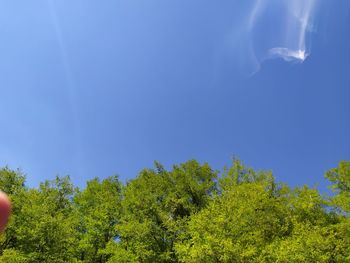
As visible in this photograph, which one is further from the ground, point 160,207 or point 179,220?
point 160,207

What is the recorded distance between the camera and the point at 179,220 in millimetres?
49469

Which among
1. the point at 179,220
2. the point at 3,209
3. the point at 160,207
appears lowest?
the point at 3,209

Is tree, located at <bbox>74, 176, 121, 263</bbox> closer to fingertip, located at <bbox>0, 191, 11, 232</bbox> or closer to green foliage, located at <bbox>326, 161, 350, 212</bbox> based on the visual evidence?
green foliage, located at <bbox>326, 161, 350, 212</bbox>

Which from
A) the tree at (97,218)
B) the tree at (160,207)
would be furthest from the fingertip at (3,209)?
the tree at (97,218)

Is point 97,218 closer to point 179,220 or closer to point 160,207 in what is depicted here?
point 160,207

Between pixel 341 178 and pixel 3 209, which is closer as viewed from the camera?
pixel 3 209

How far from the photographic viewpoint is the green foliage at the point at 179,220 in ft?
126

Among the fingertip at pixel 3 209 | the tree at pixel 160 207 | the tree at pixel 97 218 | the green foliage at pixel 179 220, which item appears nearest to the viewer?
the fingertip at pixel 3 209

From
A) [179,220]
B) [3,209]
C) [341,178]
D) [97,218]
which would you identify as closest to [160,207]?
[179,220]

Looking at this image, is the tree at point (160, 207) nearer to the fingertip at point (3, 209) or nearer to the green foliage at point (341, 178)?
the green foliage at point (341, 178)

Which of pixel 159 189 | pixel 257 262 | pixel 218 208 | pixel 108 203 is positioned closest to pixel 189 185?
pixel 159 189

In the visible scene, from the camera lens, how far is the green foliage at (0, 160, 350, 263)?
38500 mm

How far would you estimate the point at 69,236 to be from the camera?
4594cm

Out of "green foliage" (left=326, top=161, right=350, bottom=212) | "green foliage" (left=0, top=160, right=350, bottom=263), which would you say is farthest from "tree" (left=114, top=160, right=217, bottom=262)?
"green foliage" (left=326, top=161, right=350, bottom=212)
